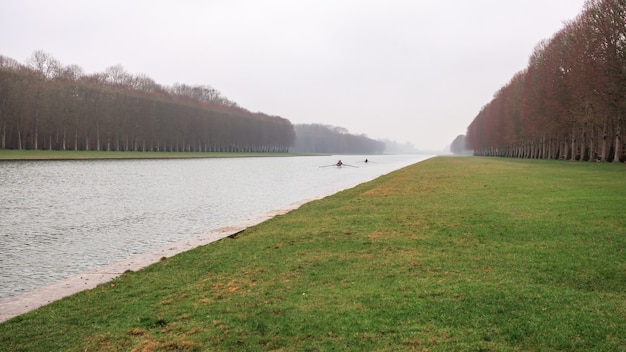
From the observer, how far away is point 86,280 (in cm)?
998

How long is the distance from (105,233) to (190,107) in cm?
12529

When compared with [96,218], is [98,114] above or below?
above

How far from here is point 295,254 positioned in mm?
10844

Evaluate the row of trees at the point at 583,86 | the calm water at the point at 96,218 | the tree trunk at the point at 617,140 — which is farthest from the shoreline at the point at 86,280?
the tree trunk at the point at 617,140

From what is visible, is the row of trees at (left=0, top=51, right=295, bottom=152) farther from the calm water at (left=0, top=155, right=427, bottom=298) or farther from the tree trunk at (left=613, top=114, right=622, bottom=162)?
the tree trunk at (left=613, top=114, right=622, bottom=162)

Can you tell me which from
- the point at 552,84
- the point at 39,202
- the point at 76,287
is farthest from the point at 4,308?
the point at 552,84

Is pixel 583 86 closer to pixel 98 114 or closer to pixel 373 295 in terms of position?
pixel 373 295

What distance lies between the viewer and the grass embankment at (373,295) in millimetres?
5895

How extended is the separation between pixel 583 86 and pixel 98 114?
93224 mm

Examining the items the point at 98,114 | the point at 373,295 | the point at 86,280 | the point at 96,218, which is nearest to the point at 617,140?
the point at 373,295

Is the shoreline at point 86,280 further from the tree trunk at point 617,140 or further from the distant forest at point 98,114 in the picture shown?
the distant forest at point 98,114

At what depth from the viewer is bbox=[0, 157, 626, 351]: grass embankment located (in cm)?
589

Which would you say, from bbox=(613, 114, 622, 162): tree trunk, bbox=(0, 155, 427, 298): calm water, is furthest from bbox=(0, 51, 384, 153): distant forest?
bbox=(613, 114, 622, 162): tree trunk

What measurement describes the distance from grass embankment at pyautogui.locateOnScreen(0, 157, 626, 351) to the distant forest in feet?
276
